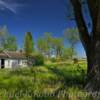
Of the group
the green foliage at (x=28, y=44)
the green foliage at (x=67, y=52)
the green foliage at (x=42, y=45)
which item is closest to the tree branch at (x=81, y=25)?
the green foliage at (x=28, y=44)

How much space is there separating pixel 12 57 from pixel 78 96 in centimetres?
5432

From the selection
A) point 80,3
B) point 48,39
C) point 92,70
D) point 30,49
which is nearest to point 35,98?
point 92,70

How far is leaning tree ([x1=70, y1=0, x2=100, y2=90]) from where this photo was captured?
915cm

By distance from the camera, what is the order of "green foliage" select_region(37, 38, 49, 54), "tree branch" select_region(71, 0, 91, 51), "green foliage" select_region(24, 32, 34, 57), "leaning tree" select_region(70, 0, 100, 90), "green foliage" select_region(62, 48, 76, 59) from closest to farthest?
1. "leaning tree" select_region(70, 0, 100, 90)
2. "tree branch" select_region(71, 0, 91, 51)
3. "green foliage" select_region(24, 32, 34, 57)
4. "green foliage" select_region(37, 38, 49, 54)
5. "green foliage" select_region(62, 48, 76, 59)

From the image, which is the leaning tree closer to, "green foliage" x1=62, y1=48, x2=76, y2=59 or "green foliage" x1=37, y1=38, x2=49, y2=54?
"green foliage" x1=37, y1=38, x2=49, y2=54

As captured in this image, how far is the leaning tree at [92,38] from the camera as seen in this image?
360 inches

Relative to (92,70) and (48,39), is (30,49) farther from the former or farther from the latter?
(92,70)

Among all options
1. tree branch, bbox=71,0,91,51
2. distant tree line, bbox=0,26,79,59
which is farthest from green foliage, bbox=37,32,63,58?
tree branch, bbox=71,0,91,51

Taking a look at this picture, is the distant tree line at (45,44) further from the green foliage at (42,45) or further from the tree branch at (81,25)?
the tree branch at (81,25)

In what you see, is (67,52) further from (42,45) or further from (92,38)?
(92,38)

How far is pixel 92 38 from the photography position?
10023mm

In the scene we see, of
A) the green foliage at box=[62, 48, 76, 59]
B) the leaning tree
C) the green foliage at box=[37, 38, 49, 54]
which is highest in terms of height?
the green foliage at box=[37, 38, 49, 54]

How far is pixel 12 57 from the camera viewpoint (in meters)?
60.4

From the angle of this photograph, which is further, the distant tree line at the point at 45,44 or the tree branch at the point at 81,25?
the distant tree line at the point at 45,44
